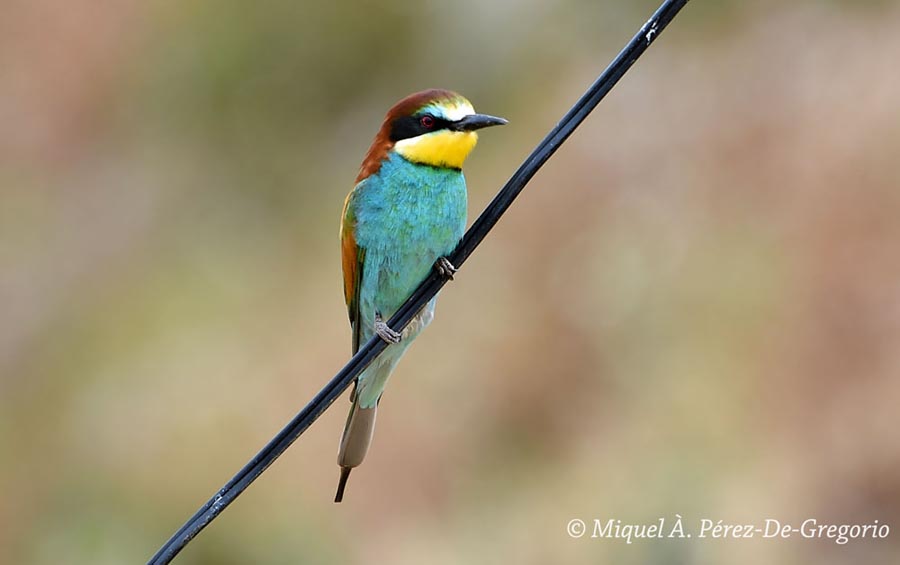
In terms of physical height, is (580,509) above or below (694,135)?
below

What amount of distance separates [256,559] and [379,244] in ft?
9.98

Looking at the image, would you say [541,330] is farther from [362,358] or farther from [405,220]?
[362,358]

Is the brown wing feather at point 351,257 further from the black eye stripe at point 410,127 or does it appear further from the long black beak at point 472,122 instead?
the long black beak at point 472,122

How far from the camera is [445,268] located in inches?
94.0

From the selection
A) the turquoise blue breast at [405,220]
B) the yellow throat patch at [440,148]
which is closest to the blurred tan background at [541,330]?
the turquoise blue breast at [405,220]

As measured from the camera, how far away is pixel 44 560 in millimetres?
5543

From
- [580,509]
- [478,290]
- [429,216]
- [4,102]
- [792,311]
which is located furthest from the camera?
[4,102]

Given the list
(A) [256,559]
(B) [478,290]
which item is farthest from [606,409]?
(A) [256,559]

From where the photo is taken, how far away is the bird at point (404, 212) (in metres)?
2.38

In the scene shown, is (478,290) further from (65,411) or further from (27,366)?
(27,366)

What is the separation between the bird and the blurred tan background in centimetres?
240

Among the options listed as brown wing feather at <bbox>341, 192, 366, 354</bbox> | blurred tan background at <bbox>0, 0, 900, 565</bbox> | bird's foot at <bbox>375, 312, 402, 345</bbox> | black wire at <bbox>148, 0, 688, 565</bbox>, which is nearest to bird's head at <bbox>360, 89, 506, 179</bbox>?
brown wing feather at <bbox>341, 192, 366, 354</bbox>

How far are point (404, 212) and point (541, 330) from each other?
3397 millimetres

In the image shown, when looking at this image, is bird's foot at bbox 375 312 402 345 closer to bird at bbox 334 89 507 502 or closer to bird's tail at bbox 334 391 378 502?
bird at bbox 334 89 507 502
